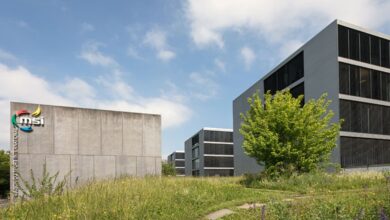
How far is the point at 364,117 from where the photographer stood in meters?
33.8

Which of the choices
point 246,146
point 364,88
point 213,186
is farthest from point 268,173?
point 364,88

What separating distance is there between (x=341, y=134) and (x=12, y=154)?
2464 cm

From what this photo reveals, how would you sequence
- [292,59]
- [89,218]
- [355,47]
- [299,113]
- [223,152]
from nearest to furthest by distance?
[89,218] → [299,113] → [355,47] → [292,59] → [223,152]

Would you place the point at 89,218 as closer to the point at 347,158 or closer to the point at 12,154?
the point at 12,154

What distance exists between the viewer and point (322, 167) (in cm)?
2203

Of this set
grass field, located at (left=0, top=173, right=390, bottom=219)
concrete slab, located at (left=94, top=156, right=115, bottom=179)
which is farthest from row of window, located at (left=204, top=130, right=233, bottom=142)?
grass field, located at (left=0, top=173, right=390, bottom=219)

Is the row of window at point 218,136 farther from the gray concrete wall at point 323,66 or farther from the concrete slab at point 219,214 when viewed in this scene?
the concrete slab at point 219,214

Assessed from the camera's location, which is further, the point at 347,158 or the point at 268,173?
the point at 347,158

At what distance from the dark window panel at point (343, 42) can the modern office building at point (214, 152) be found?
53.1 metres

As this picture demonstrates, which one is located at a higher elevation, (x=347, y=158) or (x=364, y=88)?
(x=364, y=88)

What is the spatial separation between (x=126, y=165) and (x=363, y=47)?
2376cm

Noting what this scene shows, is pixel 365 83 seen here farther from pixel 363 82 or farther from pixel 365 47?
pixel 365 47

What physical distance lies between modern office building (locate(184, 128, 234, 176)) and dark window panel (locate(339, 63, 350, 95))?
172 feet

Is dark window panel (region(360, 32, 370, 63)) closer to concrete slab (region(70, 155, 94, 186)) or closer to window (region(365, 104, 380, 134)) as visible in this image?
window (region(365, 104, 380, 134))
